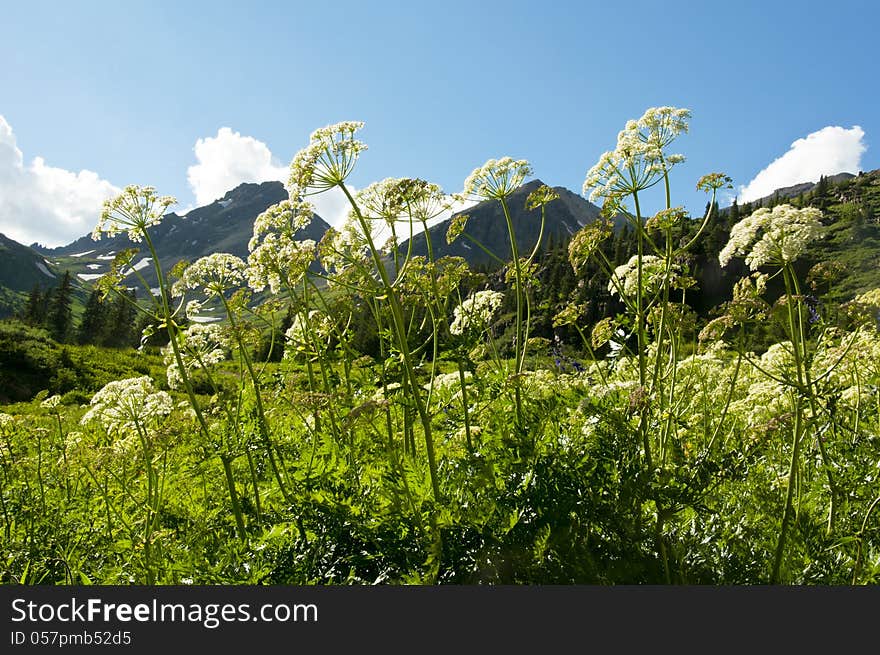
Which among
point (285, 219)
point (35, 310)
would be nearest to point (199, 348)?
point (285, 219)

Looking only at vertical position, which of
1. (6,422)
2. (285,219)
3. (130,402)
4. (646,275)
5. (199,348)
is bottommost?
(6,422)

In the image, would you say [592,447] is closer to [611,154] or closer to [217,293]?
[611,154]

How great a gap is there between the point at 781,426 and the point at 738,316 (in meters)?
0.85

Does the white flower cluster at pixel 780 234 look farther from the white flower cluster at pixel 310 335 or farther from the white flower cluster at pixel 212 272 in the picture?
the white flower cluster at pixel 212 272

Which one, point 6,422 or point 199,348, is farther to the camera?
point 6,422

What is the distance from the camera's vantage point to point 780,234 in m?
4.00

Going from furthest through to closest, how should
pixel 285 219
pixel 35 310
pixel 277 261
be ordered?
pixel 35 310 → pixel 285 219 → pixel 277 261

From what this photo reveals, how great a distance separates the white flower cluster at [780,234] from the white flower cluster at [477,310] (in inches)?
95.0

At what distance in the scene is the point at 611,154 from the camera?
16.3ft

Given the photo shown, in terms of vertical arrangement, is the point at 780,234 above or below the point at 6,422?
above

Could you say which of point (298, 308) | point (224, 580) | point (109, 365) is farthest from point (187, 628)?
point (109, 365)

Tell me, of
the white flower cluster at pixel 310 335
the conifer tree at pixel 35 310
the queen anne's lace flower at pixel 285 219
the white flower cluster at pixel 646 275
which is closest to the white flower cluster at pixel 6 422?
the white flower cluster at pixel 310 335

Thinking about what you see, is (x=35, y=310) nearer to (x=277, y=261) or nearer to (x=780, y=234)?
(x=277, y=261)

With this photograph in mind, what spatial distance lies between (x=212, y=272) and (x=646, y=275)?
466cm
